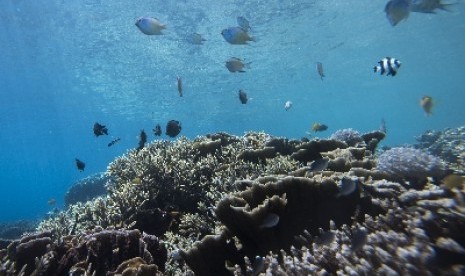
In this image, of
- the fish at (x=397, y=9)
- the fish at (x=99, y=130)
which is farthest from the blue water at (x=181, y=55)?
the fish at (x=99, y=130)

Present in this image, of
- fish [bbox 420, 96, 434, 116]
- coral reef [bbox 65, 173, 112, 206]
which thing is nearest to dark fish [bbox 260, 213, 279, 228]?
fish [bbox 420, 96, 434, 116]

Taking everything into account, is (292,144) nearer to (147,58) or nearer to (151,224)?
(151,224)

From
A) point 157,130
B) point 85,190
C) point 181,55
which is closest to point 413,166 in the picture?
point 157,130

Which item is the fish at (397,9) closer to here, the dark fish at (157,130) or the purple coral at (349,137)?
the purple coral at (349,137)

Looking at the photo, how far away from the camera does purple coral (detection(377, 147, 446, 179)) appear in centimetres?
523

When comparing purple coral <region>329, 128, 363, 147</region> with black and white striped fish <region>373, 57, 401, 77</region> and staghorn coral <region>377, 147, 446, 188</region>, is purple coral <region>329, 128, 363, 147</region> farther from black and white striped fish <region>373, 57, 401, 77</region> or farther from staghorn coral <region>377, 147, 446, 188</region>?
staghorn coral <region>377, 147, 446, 188</region>

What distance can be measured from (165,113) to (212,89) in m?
16.1

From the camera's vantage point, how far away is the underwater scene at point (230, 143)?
137 inches

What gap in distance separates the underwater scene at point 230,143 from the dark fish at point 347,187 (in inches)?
1.4

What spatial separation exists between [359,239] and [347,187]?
0.92 meters

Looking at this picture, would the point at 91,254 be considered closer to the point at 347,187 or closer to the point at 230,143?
the point at 347,187

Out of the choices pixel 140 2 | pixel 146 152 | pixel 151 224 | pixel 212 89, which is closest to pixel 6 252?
pixel 151 224

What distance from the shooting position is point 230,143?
8.91m

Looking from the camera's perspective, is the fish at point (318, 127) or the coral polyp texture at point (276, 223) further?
the fish at point (318, 127)
